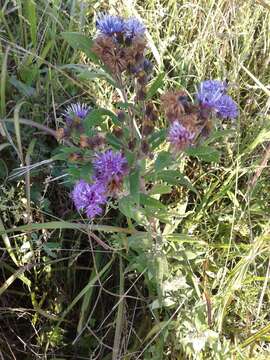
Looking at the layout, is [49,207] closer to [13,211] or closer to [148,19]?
[13,211]

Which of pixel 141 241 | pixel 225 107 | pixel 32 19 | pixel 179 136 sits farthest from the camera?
pixel 32 19

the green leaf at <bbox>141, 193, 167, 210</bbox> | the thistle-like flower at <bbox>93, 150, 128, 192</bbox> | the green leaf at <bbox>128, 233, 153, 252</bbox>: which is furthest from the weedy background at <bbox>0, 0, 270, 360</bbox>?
the thistle-like flower at <bbox>93, 150, 128, 192</bbox>

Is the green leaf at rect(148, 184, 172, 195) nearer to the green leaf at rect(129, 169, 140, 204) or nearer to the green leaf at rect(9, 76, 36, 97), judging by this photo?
the green leaf at rect(129, 169, 140, 204)

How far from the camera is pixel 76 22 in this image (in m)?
1.50

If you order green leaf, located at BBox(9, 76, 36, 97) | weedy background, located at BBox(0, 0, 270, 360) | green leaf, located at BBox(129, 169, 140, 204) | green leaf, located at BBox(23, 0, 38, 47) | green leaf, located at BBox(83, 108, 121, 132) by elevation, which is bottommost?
weedy background, located at BBox(0, 0, 270, 360)

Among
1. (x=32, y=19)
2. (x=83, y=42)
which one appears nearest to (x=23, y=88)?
(x=32, y=19)

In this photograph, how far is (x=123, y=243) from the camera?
125 cm

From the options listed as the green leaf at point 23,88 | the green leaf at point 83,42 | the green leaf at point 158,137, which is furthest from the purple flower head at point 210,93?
the green leaf at point 23,88

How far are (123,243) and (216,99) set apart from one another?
38cm

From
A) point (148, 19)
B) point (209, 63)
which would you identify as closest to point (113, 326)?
point (209, 63)

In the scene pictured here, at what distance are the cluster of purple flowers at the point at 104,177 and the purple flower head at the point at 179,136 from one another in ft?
0.32

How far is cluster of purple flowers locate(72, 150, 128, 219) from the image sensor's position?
3.34 ft

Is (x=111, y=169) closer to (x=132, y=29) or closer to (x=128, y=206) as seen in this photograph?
(x=128, y=206)

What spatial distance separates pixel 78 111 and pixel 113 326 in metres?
0.52
